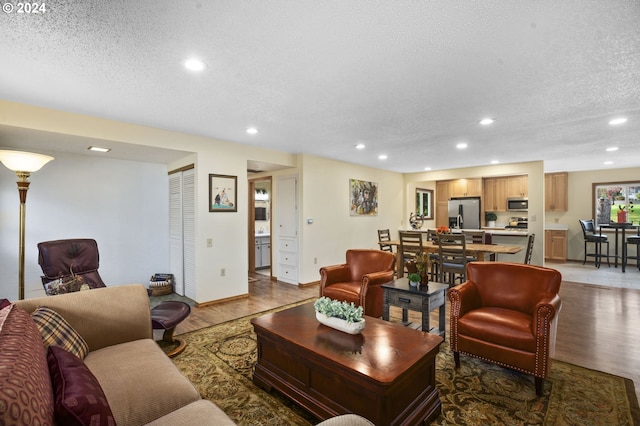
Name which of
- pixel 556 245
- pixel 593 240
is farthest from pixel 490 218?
pixel 593 240

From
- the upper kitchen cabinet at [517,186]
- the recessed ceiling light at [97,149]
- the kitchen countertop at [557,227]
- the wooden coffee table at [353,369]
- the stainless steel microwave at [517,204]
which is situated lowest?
the wooden coffee table at [353,369]

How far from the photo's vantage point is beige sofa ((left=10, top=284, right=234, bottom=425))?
4.55 feet

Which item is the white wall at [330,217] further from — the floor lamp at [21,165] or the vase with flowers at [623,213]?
the vase with flowers at [623,213]

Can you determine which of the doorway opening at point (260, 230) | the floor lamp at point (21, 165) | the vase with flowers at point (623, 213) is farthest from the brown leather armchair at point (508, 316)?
the vase with flowers at point (623, 213)

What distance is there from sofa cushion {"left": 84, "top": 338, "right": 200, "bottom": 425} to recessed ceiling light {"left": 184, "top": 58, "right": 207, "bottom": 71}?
80.5 inches

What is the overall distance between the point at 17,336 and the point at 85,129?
306cm

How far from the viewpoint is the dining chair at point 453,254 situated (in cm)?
450

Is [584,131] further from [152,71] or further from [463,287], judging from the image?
[152,71]

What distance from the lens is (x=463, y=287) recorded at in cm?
273

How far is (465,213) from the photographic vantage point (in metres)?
8.53

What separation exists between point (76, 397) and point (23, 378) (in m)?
0.19

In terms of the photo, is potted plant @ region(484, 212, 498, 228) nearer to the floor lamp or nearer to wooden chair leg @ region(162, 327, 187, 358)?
wooden chair leg @ region(162, 327, 187, 358)

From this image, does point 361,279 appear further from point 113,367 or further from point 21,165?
point 21,165

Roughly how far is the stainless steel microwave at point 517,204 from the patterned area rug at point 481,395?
20.8ft
